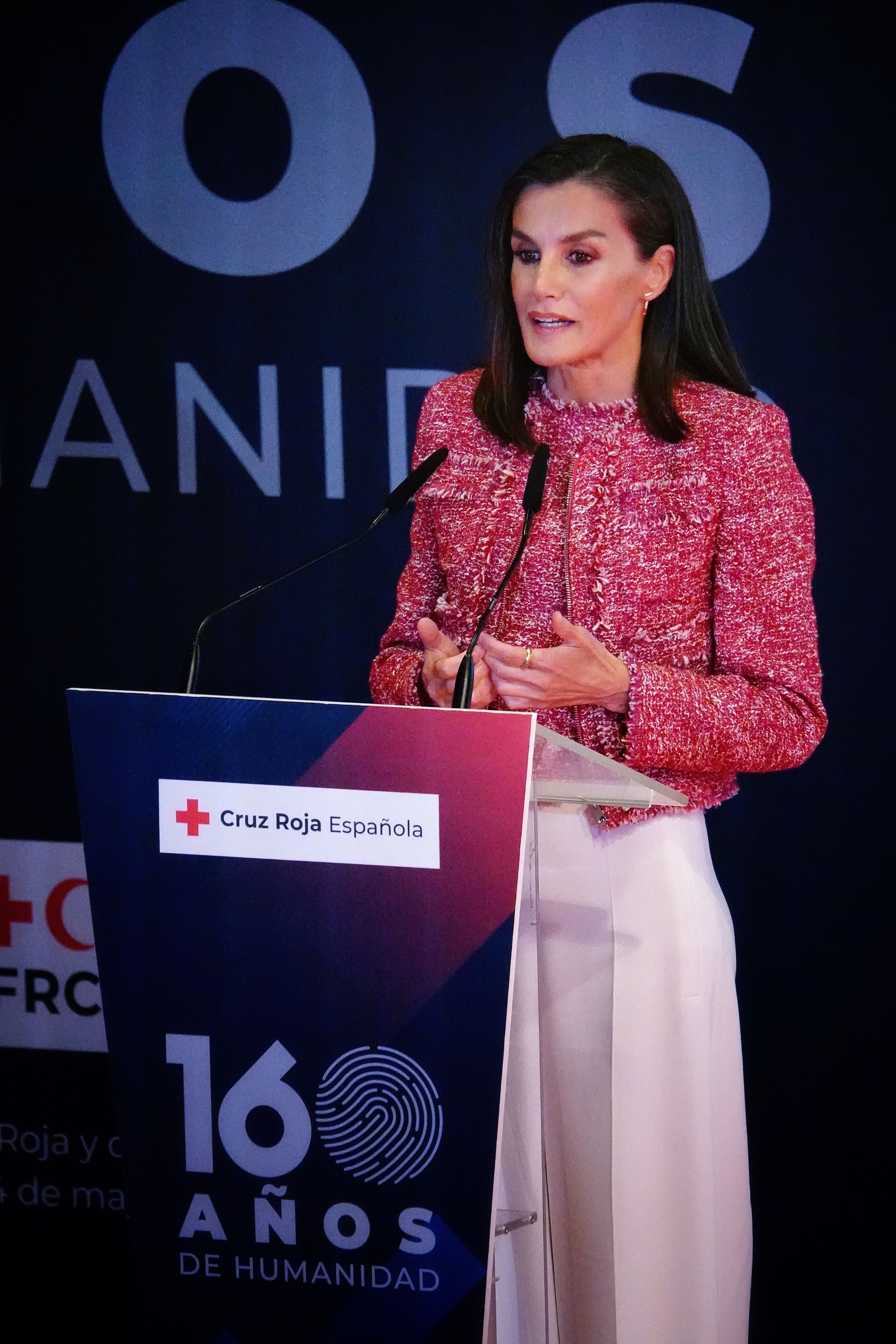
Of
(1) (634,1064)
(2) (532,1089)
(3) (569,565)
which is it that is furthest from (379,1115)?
(3) (569,565)

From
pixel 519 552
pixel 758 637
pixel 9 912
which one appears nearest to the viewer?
pixel 519 552

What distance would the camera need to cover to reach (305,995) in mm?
1517

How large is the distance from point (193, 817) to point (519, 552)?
0.50 meters

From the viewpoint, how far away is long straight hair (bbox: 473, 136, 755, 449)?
2.03 metres

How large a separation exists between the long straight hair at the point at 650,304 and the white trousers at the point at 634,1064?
1.99ft

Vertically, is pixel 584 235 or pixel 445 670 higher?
pixel 584 235

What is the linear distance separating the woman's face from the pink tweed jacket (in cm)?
10

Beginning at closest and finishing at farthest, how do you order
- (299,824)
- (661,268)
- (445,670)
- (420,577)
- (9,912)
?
(299,824) → (445,670) → (661,268) → (420,577) → (9,912)

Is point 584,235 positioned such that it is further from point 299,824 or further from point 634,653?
point 299,824

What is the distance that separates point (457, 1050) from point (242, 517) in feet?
5.36

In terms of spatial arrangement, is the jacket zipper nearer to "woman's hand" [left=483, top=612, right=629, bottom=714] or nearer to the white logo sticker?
"woman's hand" [left=483, top=612, right=629, bottom=714]

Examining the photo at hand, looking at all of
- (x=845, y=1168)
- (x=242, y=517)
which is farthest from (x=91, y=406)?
(x=845, y=1168)

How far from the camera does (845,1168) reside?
2.93 metres

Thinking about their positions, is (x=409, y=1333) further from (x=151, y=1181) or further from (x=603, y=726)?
(x=603, y=726)
